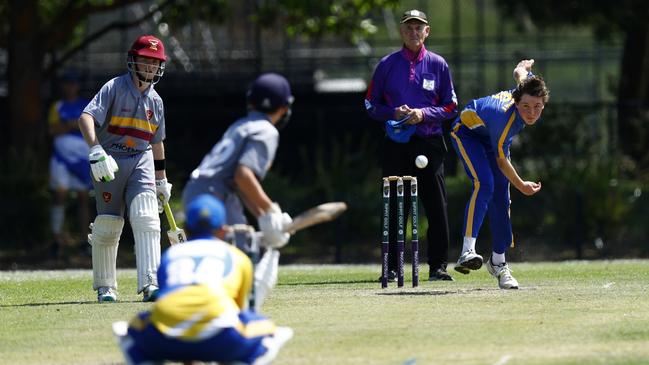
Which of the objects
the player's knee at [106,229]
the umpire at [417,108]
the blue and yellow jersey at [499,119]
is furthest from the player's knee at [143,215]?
the blue and yellow jersey at [499,119]

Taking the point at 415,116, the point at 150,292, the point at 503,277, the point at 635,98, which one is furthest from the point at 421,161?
the point at 635,98

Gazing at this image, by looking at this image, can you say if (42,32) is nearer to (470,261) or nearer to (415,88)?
(415,88)

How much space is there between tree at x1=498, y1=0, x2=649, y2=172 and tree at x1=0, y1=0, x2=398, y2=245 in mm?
2729

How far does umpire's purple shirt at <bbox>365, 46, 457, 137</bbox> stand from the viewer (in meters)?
12.8

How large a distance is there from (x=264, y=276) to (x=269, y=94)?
3.93 ft

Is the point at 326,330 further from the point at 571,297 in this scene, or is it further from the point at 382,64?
the point at 382,64

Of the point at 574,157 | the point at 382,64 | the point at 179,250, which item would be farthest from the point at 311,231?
the point at 179,250

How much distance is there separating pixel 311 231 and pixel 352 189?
0.97 m

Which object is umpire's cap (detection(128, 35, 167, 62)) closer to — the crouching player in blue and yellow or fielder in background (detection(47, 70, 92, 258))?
the crouching player in blue and yellow

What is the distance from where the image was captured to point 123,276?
51.6 ft

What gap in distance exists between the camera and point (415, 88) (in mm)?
12766

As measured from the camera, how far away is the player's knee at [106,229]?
11227mm

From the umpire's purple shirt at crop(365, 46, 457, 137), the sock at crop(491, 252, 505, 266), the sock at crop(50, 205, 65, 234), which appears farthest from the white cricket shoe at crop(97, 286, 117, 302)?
the sock at crop(50, 205, 65, 234)

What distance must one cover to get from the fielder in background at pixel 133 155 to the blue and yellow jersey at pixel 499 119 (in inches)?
103
